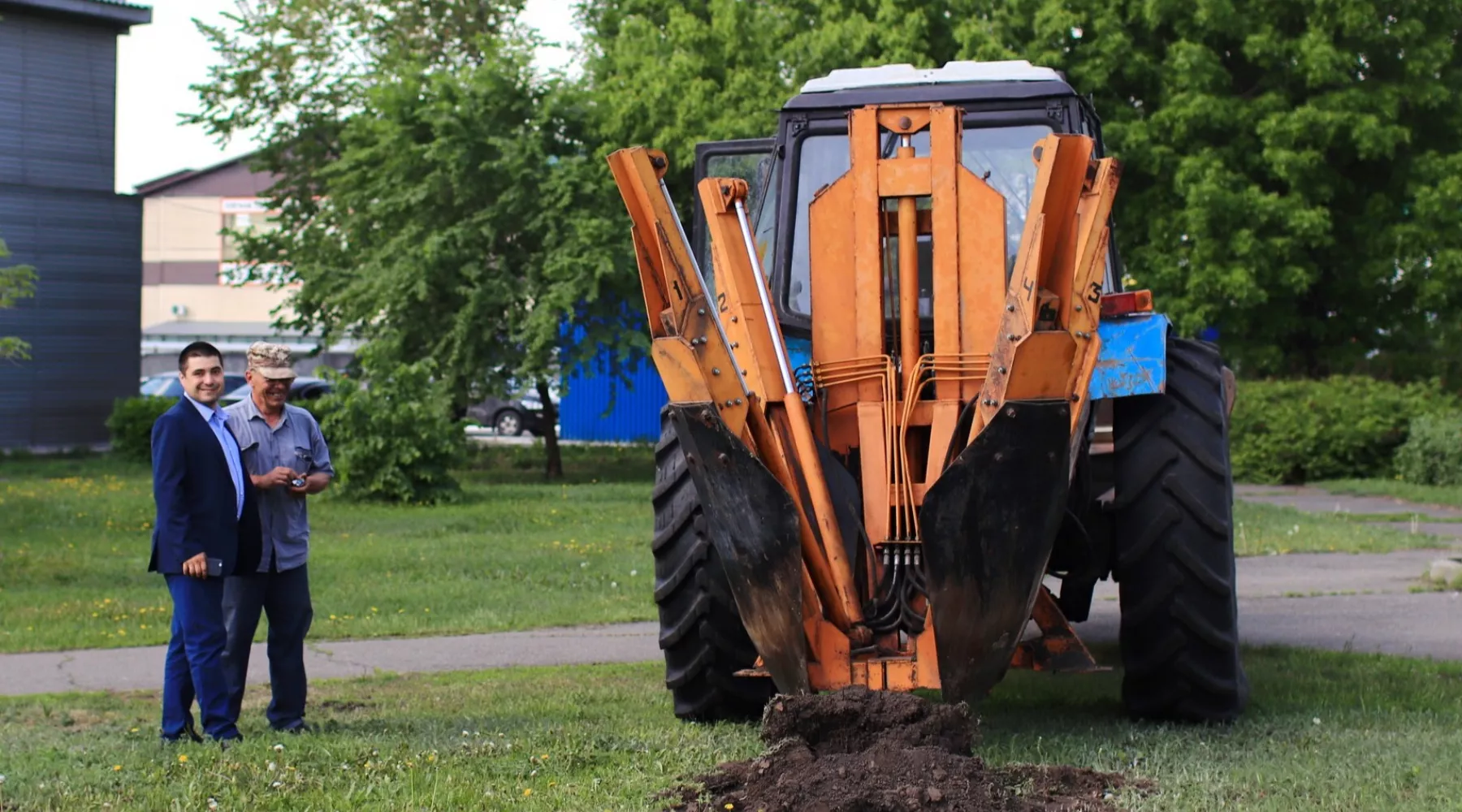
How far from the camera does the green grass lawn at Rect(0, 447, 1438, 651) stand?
37.2 ft

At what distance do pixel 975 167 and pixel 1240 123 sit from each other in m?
17.6

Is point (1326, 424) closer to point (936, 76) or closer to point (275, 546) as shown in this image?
point (936, 76)

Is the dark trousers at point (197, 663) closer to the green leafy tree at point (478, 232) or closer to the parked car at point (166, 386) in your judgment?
the green leafy tree at point (478, 232)

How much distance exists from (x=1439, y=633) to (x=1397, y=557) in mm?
4515

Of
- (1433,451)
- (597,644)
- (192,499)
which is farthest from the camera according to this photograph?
(1433,451)

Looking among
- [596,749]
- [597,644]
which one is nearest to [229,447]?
[596,749]

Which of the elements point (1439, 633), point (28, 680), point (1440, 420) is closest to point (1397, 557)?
point (1439, 633)

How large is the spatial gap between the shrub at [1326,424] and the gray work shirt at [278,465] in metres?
18.7

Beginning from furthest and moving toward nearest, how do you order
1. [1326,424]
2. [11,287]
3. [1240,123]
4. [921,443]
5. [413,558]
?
[1240,123]
[1326,424]
[11,287]
[413,558]
[921,443]

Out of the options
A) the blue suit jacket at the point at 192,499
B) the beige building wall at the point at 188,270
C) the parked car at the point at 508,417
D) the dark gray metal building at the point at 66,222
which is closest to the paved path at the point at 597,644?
the blue suit jacket at the point at 192,499

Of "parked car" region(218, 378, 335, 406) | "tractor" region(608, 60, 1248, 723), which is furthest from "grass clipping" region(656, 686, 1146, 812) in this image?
"parked car" region(218, 378, 335, 406)

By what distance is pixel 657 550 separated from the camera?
277 inches

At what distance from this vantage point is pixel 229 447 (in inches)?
284

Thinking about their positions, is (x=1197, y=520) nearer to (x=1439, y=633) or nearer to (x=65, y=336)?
(x=1439, y=633)
